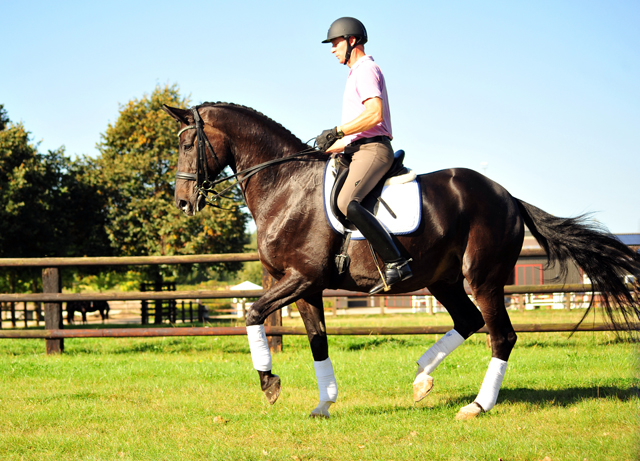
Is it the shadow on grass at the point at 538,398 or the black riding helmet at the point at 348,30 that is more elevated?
the black riding helmet at the point at 348,30

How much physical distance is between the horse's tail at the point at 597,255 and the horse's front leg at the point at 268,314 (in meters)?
2.37

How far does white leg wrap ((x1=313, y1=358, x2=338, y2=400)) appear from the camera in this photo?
501 cm

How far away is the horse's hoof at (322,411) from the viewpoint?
16.0 ft

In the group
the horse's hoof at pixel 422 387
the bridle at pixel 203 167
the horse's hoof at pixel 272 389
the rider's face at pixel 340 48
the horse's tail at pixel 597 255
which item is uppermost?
the rider's face at pixel 340 48

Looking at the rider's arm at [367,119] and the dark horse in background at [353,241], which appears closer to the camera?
the rider's arm at [367,119]

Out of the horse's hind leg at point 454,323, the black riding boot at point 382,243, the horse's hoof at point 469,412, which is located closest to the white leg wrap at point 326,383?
the horse's hind leg at point 454,323

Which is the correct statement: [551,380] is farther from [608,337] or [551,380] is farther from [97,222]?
[97,222]

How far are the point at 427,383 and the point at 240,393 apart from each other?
2046mm

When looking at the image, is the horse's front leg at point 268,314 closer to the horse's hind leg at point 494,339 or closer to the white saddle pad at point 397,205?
the white saddle pad at point 397,205

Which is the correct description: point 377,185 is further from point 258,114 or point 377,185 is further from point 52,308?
point 52,308

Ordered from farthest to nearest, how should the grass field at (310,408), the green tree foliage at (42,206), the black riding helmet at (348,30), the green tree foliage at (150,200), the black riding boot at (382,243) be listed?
the green tree foliage at (150,200) → the green tree foliage at (42,206) → the black riding helmet at (348,30) → the black riding boot at (382,243) → the grass field at (310,408)

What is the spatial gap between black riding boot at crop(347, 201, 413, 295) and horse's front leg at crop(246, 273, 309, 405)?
2.12 ft

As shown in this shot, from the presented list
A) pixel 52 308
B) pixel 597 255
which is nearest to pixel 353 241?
pixel 597 255

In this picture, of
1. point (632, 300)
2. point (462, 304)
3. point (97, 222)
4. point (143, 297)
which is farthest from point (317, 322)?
point (97, 222)
